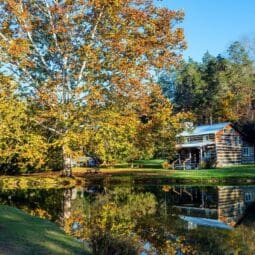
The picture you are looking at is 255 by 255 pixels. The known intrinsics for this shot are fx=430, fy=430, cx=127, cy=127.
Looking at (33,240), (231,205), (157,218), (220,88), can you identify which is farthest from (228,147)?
(33,240)

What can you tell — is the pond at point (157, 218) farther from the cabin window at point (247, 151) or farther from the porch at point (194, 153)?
the cabin window at point (247, 151)

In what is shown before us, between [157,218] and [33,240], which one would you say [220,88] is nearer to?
[157,218]

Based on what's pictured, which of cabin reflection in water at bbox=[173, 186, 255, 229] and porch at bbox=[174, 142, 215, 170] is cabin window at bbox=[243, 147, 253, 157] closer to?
porch at bbox=[174, 142, 215, 170]

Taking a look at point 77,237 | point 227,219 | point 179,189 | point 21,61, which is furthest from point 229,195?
point 21,61

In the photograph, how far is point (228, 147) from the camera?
5412cm

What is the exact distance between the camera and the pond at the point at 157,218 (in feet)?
35.8

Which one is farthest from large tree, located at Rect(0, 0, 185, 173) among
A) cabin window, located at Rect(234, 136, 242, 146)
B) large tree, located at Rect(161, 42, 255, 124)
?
large tree, located at Rect(161, 42, 255, 124)

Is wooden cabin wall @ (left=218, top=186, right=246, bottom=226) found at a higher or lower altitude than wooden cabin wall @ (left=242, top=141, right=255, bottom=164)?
lower

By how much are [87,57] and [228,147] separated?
89.2 feet

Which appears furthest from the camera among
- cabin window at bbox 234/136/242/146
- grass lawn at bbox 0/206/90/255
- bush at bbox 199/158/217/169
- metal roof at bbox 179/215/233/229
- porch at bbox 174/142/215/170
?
cabin window at bbox 234/136/242/146

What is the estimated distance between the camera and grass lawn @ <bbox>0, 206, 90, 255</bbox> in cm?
912

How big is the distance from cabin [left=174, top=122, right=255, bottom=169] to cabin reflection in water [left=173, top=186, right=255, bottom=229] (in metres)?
23.2

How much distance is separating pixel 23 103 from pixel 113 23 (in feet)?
31.5

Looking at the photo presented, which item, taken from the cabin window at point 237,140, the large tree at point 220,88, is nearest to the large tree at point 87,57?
the cabin window at point 237,140
